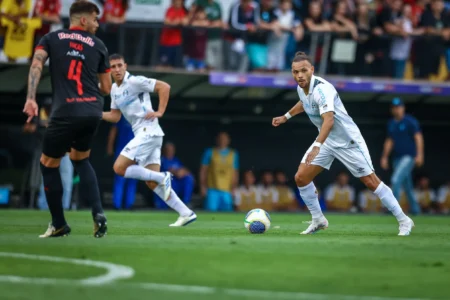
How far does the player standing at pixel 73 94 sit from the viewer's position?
8.98 m

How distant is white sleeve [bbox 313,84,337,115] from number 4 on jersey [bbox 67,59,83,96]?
2750 mm

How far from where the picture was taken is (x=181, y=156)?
961 inches

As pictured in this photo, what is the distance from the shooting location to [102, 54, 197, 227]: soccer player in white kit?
13.0 metres

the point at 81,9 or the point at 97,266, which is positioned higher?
the point at 81,9

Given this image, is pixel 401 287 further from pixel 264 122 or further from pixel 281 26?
pixel 264 122

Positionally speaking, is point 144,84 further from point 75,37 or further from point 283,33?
point 283,33

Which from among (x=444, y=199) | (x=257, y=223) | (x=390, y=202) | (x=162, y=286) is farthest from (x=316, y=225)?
(x=444, y=199)

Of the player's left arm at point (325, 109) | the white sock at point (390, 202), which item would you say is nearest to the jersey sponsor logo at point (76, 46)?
the player's left arm at point (325, 109)

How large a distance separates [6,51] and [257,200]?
23.1 feet

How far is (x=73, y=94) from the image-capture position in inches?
356

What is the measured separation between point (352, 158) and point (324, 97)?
0.82m

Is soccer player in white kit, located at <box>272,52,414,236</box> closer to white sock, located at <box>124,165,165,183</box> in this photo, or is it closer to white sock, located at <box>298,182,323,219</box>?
white sock, located at <box>298,182,323,219</box>

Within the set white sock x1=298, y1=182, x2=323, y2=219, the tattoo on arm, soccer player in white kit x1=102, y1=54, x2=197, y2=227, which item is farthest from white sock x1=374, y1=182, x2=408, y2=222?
the tattoo on arm

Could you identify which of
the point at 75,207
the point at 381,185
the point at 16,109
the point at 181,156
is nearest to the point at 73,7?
the point at 381,185
